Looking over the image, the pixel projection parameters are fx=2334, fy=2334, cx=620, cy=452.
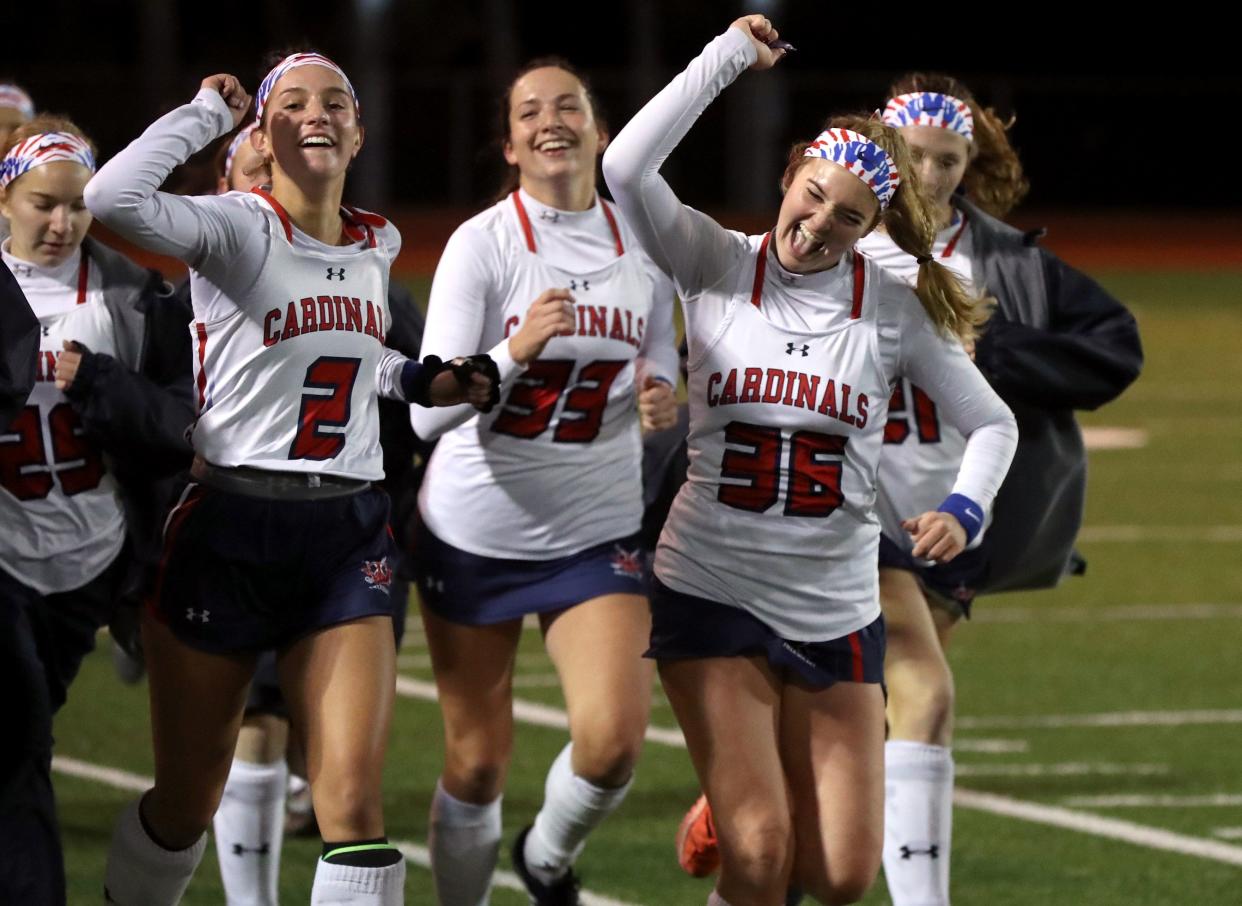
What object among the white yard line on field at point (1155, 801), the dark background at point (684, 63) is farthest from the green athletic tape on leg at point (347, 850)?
the dark background at point (684, 63)

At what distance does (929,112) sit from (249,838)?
96.6 inches

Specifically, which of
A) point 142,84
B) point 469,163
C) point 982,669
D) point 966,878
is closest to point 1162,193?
point 469,163

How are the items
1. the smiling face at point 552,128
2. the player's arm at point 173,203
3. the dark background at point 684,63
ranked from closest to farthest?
the player's arm at point 173,203 → the smiling face at point 552,128 → the dark background at point 684,63

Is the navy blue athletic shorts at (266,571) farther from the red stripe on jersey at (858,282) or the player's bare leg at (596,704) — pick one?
the red stripe on jersey at (858,282)

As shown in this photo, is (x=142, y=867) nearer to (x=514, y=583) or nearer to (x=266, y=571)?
(x=266, y=571)

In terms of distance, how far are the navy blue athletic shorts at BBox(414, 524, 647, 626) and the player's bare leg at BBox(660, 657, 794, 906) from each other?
79 centimetres

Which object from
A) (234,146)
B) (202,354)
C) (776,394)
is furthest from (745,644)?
(234,146)

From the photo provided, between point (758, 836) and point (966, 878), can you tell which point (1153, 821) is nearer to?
point (966, 878)

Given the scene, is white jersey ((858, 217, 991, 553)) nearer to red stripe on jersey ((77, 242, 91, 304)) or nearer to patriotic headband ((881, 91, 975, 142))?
patriotic headband ((881, 91, 975, 142))

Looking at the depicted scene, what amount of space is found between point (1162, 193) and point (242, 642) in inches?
1363

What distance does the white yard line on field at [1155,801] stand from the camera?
7.09 metres

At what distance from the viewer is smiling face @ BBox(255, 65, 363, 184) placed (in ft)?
15.7

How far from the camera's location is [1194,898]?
20.0 feet

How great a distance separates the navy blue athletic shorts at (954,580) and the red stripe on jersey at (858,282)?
1111 mm
